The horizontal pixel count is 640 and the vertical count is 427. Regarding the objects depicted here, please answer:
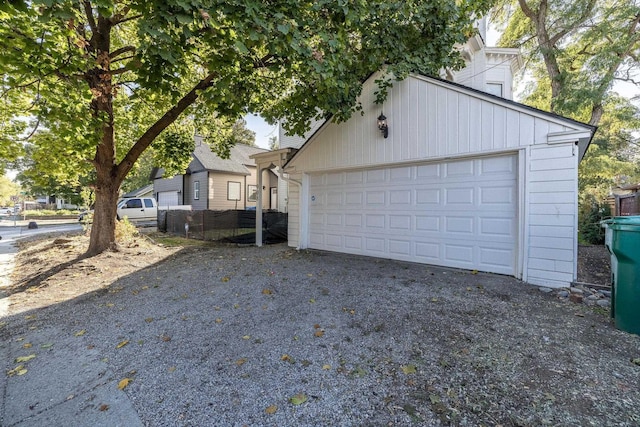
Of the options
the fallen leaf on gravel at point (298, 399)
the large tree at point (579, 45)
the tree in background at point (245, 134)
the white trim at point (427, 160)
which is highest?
the tree in background at point (245, 134)

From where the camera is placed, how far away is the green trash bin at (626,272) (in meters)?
3.08

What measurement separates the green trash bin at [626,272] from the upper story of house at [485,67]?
23.6 ft

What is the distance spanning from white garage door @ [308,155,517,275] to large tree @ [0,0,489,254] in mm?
1910

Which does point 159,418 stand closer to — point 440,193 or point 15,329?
point 15,329

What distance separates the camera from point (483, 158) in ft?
17.7

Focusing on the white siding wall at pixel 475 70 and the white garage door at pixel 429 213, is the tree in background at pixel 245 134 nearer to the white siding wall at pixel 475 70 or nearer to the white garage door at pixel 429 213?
the white siding wall at pixel 475 70

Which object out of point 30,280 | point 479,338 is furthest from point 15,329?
point 479,338

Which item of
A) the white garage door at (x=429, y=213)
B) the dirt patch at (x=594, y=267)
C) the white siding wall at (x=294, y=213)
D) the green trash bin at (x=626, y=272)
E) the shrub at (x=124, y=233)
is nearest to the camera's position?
the green trash bin at (x=626, y=272)

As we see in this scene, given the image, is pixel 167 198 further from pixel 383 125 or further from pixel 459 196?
pixel 459 196

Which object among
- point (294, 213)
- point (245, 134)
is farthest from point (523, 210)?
point (245, 134)

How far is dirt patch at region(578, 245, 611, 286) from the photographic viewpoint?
482 cm

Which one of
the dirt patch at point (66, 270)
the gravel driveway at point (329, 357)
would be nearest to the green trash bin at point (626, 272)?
the gravel driveway at point (329, 357)

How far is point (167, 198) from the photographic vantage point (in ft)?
69.8

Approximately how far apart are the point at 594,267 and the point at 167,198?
22862mm
